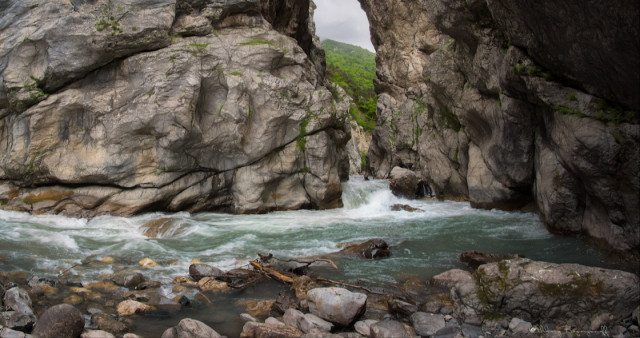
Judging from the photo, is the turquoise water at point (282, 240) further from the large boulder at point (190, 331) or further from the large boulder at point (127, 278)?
the large boulder at point (190, 331)

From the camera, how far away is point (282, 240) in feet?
42.9

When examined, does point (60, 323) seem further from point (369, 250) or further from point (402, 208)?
point (402, 208)

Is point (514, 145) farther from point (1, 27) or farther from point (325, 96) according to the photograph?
point (1, 27)

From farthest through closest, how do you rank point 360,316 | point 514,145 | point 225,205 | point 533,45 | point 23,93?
point 225,205
point 23,93
point 514,145
point 533,45
point 360,316

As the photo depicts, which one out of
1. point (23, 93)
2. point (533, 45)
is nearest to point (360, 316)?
point (533, 45)

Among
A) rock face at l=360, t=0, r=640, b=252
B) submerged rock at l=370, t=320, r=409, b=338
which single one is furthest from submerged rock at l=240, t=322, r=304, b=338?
rock face at l=360, t=0, r=640, b=252

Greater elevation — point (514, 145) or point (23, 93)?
point (23, 93)

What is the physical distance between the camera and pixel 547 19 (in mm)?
8414

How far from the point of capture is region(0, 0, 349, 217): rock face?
16656 mm

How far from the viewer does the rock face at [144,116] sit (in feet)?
54.6

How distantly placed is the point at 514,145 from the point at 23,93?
19.3m

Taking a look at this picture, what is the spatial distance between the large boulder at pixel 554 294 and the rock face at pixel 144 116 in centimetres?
1339

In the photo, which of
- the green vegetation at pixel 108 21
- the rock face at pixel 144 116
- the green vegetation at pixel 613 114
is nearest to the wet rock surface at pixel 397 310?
the green vegetation at pixel 613 114

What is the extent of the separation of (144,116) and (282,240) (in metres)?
8.31
